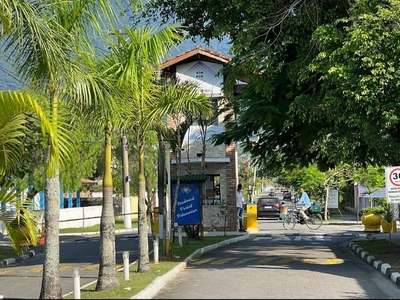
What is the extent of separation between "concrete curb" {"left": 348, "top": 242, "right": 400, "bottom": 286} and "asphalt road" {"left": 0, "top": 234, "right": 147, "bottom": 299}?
255 inches

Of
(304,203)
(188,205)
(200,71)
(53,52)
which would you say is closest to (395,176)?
(53,52)

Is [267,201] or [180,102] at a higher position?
[180,102]

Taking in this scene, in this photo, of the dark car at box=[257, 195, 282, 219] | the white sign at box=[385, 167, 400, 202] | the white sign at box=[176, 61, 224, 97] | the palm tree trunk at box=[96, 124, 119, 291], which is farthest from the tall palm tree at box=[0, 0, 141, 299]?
the dark car at box=[257, 195, 282, 219]

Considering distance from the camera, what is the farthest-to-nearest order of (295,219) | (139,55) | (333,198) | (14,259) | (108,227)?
(333,198)
(295,219)
(14,259)
(139,55)
(108,227)

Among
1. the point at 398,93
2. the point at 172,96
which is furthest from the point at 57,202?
the point at 398,93

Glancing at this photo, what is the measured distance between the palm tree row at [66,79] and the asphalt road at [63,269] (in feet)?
5.84

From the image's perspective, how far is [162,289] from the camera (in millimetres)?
14031

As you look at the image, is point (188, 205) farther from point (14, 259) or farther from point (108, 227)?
point (108, 227)

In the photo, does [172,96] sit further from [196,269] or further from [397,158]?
[397,158]

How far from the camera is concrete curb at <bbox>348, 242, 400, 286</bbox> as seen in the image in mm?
15086

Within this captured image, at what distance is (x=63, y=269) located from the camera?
62.9 feet

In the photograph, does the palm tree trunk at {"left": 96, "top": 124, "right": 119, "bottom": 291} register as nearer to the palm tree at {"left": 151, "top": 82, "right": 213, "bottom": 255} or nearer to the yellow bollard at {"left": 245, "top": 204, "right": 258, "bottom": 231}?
the palm tree at {"left": 151, "top": 82, "right": 213, "bottom": 255}

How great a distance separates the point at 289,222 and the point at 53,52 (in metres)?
26.3

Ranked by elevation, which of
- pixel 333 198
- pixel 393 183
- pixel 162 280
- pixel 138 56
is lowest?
pixel 162 280
